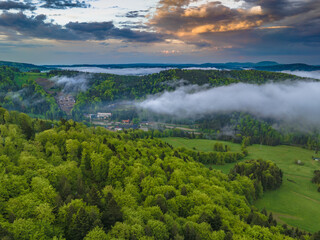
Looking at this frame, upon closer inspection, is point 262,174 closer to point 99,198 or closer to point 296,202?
point 296,202

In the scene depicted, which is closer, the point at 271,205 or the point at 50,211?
the point at 50,211

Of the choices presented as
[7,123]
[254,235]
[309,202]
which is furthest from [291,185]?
[7,123]

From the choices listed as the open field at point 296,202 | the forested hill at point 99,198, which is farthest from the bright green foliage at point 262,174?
the forested hill at point 99,198

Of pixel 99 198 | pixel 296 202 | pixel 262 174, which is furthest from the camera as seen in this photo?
pixel 262 174

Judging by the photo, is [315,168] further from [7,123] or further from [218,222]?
[7,123]

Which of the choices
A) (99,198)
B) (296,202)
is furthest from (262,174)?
(99,198)

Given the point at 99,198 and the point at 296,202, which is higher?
the point at 99,198

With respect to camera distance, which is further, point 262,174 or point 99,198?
point 262,174

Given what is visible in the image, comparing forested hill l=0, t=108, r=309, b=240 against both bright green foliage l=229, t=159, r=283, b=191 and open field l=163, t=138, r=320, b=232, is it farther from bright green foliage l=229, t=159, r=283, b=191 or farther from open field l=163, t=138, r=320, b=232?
bright green foliage l=229, t=159, r=283, b=191
